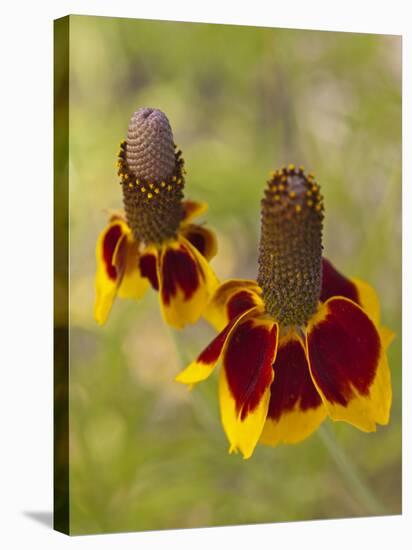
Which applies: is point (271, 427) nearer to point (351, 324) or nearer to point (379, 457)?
point (351, 324)

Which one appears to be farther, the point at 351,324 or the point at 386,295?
the point at 386,295

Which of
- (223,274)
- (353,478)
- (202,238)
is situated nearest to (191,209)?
(202,238)

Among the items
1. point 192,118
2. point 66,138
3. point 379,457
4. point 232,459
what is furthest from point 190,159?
point 379,457

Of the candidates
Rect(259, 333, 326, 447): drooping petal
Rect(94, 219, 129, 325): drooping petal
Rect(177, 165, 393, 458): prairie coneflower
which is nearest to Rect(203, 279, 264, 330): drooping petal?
Rect(177, 165, 393, 458): prairie coneflower

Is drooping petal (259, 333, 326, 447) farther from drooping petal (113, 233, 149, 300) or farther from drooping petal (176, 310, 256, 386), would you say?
drooping petal (113, 233, 149, 300)

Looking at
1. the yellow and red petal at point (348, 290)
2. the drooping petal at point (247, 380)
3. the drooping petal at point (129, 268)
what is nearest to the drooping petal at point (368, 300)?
the yellow and red petal at point (348, 290)
